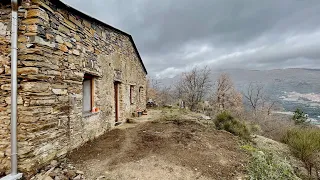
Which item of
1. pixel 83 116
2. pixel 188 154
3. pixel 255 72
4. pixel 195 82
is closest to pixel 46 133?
pixel 83 116

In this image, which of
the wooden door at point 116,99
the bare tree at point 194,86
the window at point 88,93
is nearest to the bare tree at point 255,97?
the bare tree at point 194,86

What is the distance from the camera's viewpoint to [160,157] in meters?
4.58

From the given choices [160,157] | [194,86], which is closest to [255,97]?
[194,86]

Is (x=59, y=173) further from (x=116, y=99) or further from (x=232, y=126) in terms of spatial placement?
(x=232, y=126)

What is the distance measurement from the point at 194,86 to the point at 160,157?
18144mm

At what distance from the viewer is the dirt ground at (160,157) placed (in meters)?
3.86

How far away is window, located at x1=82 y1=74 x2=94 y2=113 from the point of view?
559cm

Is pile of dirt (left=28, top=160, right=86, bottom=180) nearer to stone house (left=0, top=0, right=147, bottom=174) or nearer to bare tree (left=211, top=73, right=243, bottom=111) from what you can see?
stone house (left=0, top=0, right=147, bottom=174)

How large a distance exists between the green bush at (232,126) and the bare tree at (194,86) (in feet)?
37.9

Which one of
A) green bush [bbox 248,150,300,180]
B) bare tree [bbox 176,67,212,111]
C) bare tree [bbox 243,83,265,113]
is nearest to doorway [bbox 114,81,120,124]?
green bush [bbox 248,150,300,180]

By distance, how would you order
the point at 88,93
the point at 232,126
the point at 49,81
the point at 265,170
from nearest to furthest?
the point at 49,81
the point at 265,170
the point at 88,93
the point at 232,126

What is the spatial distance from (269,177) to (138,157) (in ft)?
9.51

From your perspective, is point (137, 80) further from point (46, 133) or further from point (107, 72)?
point (46, 133)

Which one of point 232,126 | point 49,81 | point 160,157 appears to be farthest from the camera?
point 232,126
